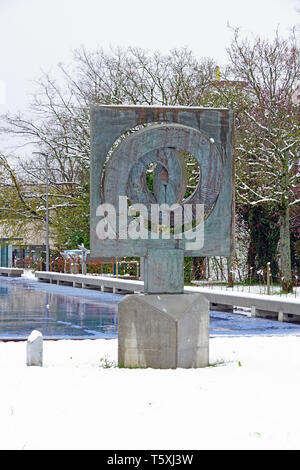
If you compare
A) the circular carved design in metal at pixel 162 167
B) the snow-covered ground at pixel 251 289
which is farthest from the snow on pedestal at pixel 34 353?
the snow-covered ground at pixel 251 289

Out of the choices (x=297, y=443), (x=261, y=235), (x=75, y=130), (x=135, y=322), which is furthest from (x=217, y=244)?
(x=75, y=130)

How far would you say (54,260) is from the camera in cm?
4525

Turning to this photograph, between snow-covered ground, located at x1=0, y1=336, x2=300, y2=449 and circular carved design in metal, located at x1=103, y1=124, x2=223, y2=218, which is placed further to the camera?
circular carved design in metal, located at x1=103, y1=124, x2=223, y2=218

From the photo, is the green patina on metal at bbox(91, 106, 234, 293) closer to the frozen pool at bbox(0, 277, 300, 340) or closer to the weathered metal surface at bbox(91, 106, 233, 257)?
the weathered metal surface at bbox(91, 106, 233, 257)

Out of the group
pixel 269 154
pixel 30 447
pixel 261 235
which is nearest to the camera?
pixel 30 447

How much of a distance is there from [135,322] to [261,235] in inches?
914

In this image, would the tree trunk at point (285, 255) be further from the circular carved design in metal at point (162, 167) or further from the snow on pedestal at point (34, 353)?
the snow on pedestal at point (34, 353)

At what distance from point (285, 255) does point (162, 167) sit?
1571cm

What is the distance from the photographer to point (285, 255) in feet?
85.2

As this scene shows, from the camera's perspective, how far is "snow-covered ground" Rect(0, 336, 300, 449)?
20.9 feet

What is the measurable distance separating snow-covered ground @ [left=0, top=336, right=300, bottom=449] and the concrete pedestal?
0.94 feet

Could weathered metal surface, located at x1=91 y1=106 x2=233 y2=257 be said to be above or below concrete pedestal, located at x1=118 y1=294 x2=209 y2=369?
above

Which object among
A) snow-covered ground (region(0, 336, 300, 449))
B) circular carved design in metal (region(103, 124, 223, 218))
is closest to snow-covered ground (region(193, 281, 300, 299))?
circular carved design in metal (region(103, 124, 223, 218))

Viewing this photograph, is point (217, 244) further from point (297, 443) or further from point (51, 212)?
point (51, 212)
